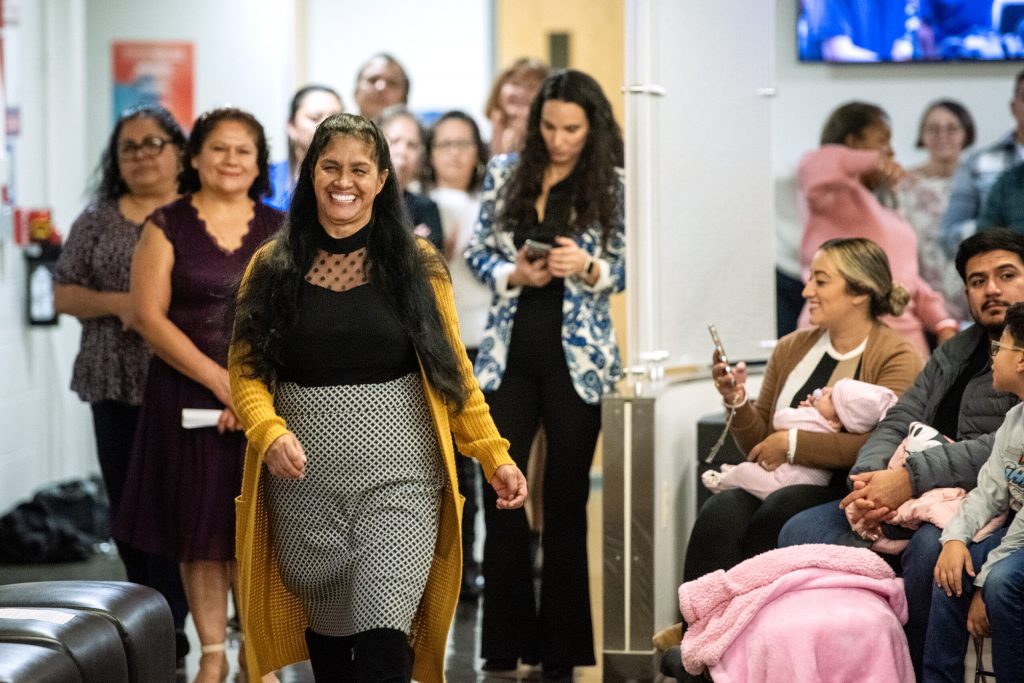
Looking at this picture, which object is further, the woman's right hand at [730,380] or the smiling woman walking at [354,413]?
the woman's right hand at [730,380]

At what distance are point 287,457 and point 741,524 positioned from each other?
1536mm

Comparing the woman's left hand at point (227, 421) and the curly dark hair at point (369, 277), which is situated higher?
the curly dark hair at point (369, 277)

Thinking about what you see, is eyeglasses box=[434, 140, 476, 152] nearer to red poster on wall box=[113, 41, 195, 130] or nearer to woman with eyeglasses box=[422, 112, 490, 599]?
woman with eyeglasses box=[422, 112, 490, 599]

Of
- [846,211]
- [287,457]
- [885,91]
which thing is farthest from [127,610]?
[885,91]

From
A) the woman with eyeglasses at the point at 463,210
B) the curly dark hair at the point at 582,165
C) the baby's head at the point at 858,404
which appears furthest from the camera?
the woman with eyeglasses at the point at 463,210

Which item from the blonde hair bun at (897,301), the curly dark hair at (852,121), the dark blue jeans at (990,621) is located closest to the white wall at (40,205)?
the curly dark hair at (852,121)

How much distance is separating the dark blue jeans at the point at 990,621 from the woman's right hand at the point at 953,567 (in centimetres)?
2

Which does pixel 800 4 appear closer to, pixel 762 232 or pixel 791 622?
pixel 762 232

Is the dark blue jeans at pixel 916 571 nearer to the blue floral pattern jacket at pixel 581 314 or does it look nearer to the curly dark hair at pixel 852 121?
the blue floral pattern jacket at pixel 581 314

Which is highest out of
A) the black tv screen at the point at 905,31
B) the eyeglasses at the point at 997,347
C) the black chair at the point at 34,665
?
the black tv screen at the point at 905,31

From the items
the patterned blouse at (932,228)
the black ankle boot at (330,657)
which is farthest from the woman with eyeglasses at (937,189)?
the black ankle boot at (330,657)

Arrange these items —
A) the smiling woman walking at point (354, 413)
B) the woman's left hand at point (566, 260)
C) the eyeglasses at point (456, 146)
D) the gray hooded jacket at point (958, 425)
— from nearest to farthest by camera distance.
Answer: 1. the smiling woman walking at point (354, 413)
2. the gray hooded jacket at point (958, 425)
3. the woman's left hand at point (566, 260)
4. the eyeglasses at point (456, 146)

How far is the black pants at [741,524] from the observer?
13.7ft

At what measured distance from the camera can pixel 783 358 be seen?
4.48 metres
